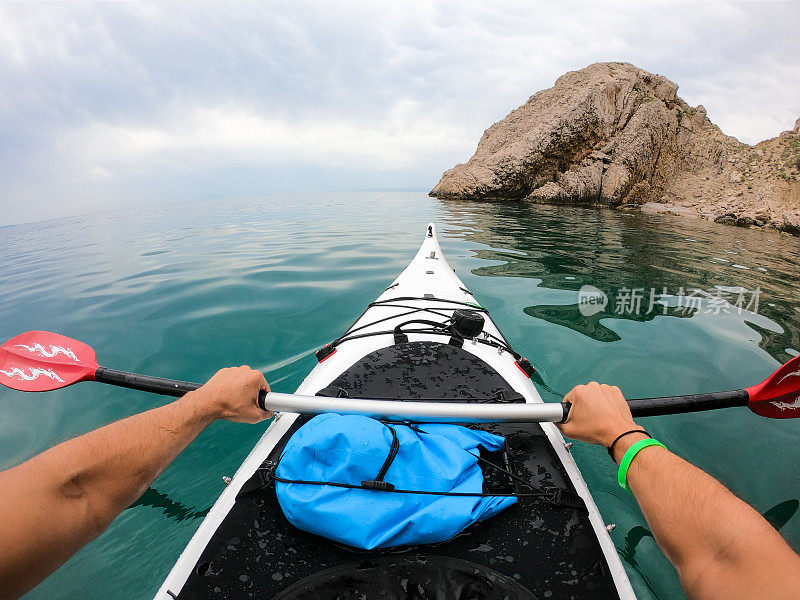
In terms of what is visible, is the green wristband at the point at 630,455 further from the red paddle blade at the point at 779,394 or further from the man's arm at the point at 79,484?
the man's arm at the point at 79,484

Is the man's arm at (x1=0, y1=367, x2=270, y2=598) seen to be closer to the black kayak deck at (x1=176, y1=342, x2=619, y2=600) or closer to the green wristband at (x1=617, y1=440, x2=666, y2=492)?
the black kayak deck at (x1=176, y1=342, x2=619, y2=600)

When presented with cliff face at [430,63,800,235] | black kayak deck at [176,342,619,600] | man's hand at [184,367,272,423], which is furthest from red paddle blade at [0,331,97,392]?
cliff face at [430,63,800,235]

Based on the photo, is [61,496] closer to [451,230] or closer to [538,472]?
[538,472]

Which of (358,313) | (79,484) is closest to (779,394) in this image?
(79,484)

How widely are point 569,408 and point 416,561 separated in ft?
2.98

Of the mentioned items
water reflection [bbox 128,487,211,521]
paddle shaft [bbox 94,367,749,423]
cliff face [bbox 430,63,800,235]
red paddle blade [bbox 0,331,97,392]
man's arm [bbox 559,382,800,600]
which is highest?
cliff face [bbox 430,63,800,235]

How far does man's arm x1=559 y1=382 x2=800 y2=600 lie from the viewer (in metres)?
0.74

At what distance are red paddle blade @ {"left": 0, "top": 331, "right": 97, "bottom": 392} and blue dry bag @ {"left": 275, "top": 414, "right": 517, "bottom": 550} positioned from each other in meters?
1.88

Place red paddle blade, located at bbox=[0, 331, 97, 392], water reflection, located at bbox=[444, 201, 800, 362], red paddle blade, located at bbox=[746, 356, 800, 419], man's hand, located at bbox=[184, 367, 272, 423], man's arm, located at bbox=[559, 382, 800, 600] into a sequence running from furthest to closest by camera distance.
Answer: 1. water reflection, located at bbox=[444, 201, 800, 362]
2. red paddle blade, located at bbox=[0, 331, 97, 392]
3. red paddle blade, located at bbox=[746, 356, 800, 419]
4. man's hand, located at bbox=[184, 367, 272, 423]
5. man's arm, located at bbox=[559, 382, 800, 600]

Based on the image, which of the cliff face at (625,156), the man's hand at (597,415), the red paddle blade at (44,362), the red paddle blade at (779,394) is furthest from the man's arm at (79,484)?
the cliff face at (625,156)

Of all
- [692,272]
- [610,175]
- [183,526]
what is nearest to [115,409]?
[183,526]

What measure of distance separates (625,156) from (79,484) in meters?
22.6

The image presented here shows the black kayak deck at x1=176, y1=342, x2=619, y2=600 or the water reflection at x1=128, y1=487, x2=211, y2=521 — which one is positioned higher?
the black kayak deck at x1=176, y1=342, x2=619, y2=600

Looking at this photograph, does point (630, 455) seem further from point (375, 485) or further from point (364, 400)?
point (364, 400)
